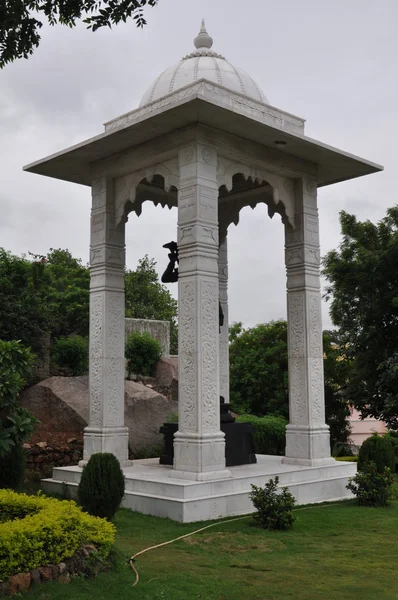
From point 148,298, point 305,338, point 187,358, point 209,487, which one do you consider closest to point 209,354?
point 187,358

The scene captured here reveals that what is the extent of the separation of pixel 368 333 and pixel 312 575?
11.0 metres

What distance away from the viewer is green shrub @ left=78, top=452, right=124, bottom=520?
26.3 feet

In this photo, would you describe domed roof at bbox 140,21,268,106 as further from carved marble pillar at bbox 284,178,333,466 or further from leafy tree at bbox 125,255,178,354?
leafy tree at bbox 125,255,178,354

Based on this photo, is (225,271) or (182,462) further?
(225,271)

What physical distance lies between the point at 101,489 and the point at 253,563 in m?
2.28

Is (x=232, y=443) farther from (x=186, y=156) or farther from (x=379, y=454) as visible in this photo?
(x=186, y=156)

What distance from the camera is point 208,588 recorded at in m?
5.66

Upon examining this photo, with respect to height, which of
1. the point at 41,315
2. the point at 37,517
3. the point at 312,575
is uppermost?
the point at 41,315

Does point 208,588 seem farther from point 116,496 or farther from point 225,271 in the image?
point 225,271

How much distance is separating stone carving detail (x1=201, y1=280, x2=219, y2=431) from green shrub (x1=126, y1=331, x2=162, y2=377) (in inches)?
346

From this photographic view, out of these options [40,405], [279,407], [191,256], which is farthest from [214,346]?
[279,407]

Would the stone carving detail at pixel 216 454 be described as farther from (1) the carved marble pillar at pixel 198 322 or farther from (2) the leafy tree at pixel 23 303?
(2) the leafy tree at pixel 23 303

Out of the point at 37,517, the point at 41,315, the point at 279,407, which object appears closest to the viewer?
the point at 37,517

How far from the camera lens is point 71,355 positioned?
16531 millimetres
